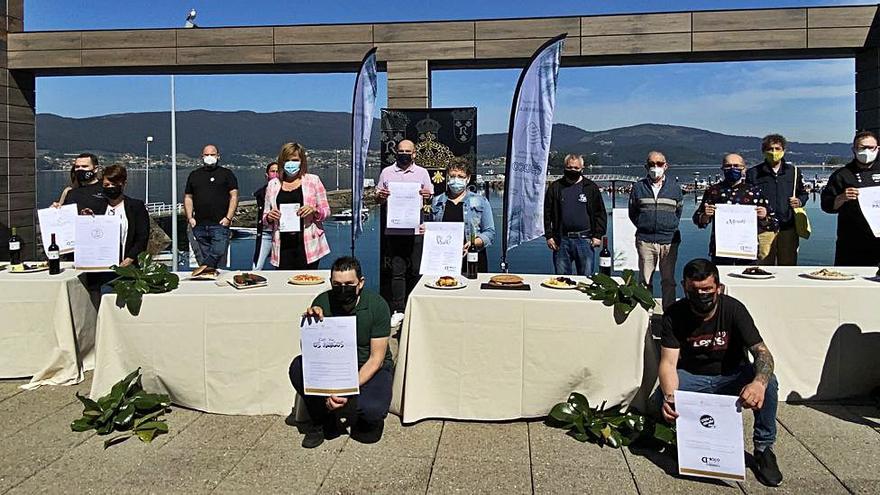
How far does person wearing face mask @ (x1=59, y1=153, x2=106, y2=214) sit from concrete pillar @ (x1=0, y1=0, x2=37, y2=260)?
9.08 feet

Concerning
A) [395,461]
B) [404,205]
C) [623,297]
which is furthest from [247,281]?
[623,297]

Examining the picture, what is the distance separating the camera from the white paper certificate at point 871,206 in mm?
4605

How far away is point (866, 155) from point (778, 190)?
0.60 metres

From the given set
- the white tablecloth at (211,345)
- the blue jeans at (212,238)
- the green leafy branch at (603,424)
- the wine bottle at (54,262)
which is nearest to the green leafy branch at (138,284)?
the white tablecloth at (211,345)

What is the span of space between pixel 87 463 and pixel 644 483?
105 inches

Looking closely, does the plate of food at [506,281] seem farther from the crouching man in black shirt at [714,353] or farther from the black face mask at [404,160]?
the black face mask at [404,160]

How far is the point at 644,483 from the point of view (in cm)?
301

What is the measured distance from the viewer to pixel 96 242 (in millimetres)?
4527

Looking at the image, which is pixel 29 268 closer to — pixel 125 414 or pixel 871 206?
pixel 125 414

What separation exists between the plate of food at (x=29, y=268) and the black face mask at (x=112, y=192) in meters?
0.68

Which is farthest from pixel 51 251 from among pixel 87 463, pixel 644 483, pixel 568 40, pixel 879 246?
pixel 879 246

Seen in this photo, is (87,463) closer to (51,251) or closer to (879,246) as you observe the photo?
(51,251)

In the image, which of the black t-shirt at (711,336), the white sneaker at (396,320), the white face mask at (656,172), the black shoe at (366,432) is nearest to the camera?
the black t-shirt at (711,336)

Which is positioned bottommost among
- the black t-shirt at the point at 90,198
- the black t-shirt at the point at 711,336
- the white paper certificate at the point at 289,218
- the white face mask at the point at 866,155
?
the black t-shirt at the point at 711,336
